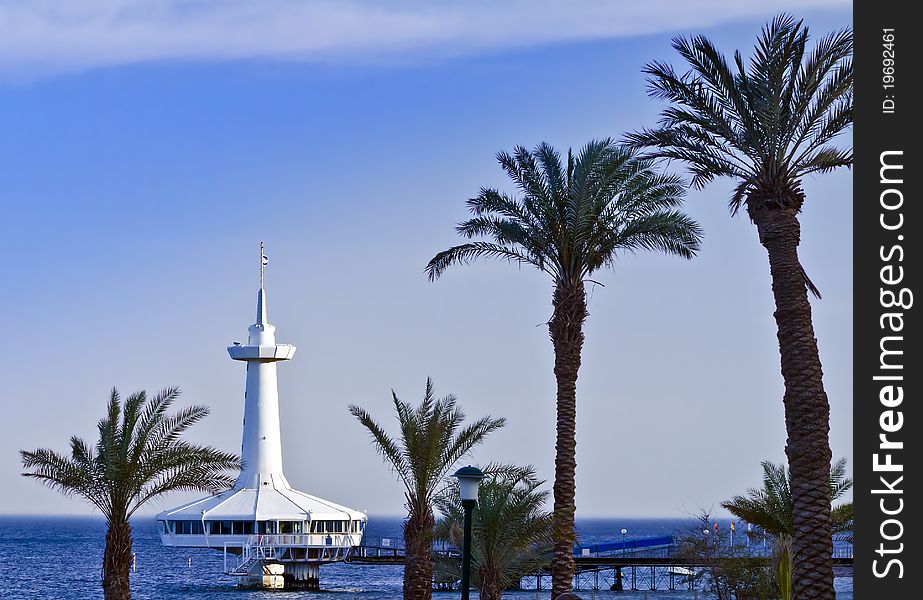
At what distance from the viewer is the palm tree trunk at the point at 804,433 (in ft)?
62.2

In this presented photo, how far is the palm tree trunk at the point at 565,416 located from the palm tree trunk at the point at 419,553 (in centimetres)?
510

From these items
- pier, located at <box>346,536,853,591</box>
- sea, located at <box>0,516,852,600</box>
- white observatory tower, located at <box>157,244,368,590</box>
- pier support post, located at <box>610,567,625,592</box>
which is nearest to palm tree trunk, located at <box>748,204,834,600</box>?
sea, located at <box>0,516,852,600</box>

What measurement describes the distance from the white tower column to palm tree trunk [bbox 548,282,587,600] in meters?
39.4

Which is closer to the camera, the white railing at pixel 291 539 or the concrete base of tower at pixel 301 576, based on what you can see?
the white railing at pixel 291 539

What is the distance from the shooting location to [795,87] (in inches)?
808

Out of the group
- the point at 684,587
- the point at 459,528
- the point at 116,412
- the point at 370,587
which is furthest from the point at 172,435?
the point at 370,587

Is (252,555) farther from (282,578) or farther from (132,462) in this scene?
(132,462)

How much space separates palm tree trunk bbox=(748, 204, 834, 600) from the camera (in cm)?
1895

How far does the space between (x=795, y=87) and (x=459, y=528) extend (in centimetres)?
1592

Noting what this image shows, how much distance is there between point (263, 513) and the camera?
64562 mm

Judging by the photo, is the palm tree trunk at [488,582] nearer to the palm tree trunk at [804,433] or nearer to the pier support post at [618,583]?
the palm tree trunk at [804,433]
